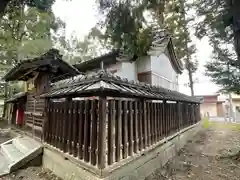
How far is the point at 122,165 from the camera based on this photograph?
157 inches

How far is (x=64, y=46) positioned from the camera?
29.1m

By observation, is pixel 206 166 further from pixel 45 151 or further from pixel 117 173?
pixel 45 151

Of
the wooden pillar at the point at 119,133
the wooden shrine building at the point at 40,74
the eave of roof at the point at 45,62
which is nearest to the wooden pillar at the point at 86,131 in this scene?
the wooden pillar at the point at 119,133

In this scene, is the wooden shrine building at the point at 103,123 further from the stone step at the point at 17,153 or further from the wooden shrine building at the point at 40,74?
the wooden shrine building at the point at 40,74

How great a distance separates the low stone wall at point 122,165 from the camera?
380 cm

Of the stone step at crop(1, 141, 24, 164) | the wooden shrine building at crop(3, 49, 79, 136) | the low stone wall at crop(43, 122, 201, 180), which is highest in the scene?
the wooden shrine building at crop(3, 49, 79, 136)

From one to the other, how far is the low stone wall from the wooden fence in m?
0.18

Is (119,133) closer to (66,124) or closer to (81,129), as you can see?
(81,129)

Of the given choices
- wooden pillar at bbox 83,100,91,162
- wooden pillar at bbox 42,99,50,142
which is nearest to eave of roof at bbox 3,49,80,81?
wooden pillar at bbox 42,99,50,142

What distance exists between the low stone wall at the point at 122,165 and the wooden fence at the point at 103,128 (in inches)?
7.0

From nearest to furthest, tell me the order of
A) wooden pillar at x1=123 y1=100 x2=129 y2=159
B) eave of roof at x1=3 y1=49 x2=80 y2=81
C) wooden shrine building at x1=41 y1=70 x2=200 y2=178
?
wooden shrine building at x1=41 y1=70 x2=200 y2=178 → wooden pillar at x1=123 y1=100 x2=129 y2=159 → eave of roof at x1=3 y1=49 x2=80 y2=81

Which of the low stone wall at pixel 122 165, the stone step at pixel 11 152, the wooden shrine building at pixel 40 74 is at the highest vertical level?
the wooden shrine building at pixel 40 74

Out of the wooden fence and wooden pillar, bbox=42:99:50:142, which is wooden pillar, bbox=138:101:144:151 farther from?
wooden pillar, bbox=42:99:50:142

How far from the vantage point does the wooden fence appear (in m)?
3.69
